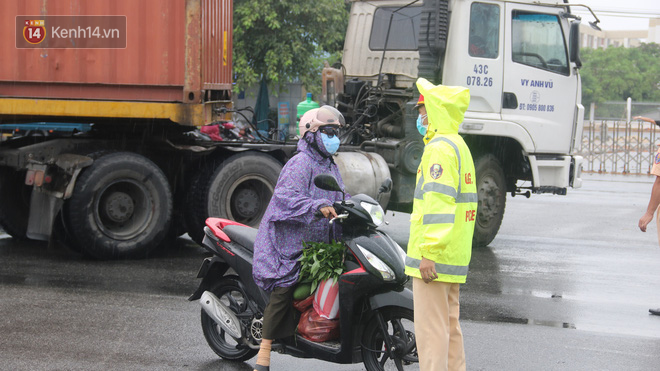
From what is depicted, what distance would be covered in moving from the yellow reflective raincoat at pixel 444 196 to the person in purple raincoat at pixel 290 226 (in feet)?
2.13

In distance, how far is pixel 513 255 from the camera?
10352 mm

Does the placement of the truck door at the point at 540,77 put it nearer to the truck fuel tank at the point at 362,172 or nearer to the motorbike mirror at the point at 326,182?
the truck fuel tank at the point at 362,172

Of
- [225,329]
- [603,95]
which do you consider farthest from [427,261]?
[603,95]

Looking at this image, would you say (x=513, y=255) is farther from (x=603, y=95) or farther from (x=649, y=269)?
(x=603, y=95)

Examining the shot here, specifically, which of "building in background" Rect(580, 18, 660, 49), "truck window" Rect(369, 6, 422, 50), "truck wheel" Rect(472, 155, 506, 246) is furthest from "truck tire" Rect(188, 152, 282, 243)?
"building in background" Rect(580, 18, 660, 49)

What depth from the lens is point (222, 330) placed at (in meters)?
5.71

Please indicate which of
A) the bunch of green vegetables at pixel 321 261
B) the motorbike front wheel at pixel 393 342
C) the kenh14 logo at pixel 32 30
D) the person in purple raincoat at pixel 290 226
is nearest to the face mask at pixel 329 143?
the person in purple raincoat at pixel 290 226

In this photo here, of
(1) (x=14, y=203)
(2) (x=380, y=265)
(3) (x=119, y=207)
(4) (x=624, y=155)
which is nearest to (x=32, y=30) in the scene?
(3) (x=119, y=207)

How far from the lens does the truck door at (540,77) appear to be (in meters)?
10.6

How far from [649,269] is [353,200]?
Result: 596cm

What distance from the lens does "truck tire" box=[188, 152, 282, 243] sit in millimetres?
9555

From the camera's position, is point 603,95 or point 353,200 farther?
point 603,95

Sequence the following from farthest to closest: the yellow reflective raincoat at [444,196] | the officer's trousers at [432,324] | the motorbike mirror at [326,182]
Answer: the motorbike mirror at [326,182] < the officer's trousers at [432,324] < the yellow reflective raincoat at [444,196]

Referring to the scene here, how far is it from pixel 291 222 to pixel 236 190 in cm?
486
